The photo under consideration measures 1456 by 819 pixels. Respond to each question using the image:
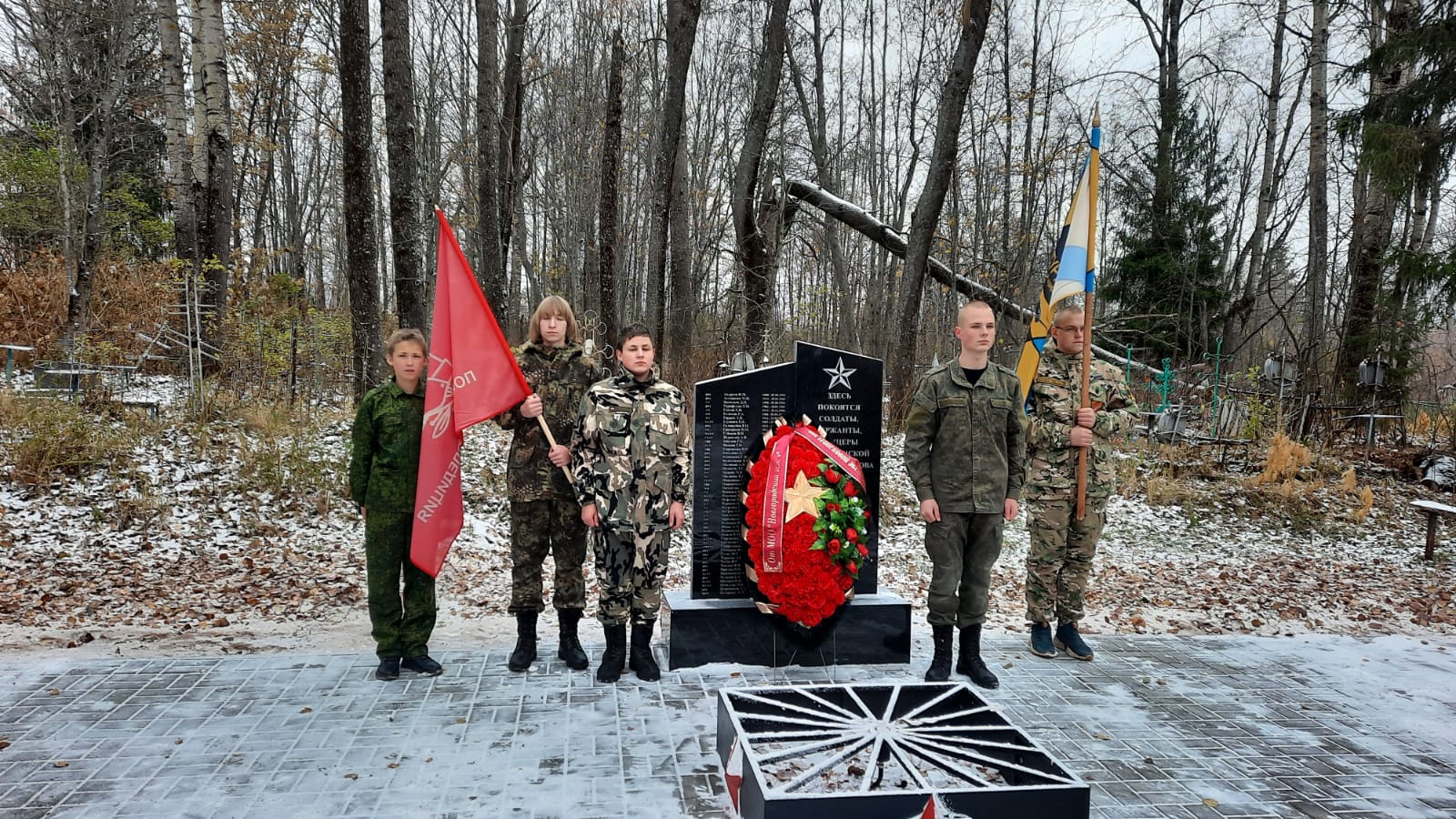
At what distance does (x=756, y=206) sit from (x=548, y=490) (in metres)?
7.58

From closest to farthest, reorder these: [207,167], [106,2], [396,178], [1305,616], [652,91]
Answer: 1. [1305,616]
2. [396,178]
3. [207,167]
4. [106,2]
5. [652,91]

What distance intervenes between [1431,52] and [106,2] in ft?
63.7

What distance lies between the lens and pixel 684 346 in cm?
1166

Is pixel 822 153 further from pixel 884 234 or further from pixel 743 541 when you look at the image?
pixel 743 541

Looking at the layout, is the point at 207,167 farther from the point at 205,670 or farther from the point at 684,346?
the point at 205,670

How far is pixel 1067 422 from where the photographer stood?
4551 millimetres

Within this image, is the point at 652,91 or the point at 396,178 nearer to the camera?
the point at 396,178

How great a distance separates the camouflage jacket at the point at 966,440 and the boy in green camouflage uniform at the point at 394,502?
2.62 meters

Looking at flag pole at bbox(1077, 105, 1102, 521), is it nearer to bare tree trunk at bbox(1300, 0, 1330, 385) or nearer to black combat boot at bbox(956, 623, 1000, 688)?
black combat boot at bbox(956, 623, 1000, 688)

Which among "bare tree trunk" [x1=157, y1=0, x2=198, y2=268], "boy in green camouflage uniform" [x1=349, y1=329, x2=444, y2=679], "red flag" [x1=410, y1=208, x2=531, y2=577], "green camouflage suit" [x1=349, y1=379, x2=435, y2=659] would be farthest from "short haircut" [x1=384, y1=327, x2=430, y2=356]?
"bare tree trunk" [x1=157, y1=0, x2=198, y2=268]

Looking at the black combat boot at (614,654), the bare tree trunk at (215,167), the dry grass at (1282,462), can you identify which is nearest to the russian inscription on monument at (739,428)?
the black combat boot at (614,654)

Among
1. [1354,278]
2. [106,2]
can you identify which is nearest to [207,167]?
[106,2]

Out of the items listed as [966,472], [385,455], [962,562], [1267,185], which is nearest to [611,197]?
[385,455]

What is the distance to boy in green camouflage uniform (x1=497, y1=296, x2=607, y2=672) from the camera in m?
4.12
